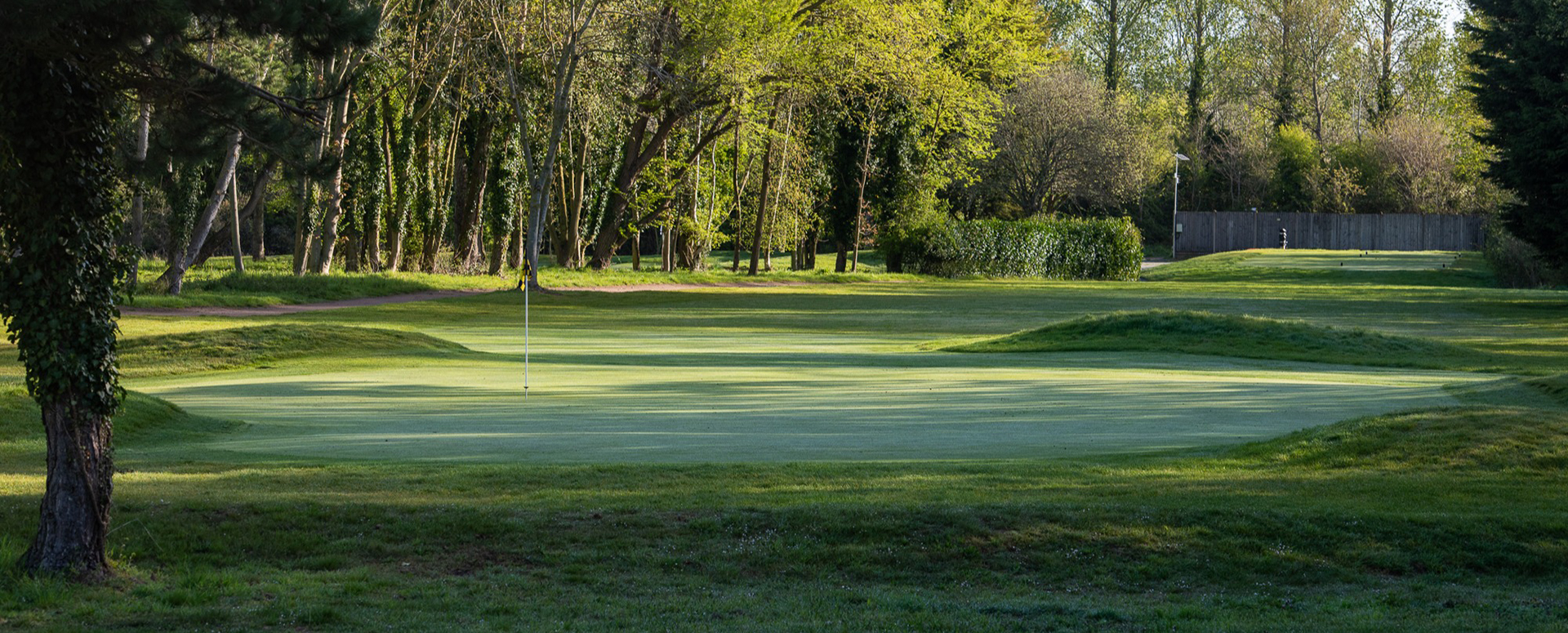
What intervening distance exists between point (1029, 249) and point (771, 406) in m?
48.3

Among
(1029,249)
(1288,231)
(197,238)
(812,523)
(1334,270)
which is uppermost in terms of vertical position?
(1288,231)

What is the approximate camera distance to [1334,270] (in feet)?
191

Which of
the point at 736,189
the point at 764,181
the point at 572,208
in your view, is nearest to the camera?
the point at 572,208

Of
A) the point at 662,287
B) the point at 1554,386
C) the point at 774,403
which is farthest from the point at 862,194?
the point at 774,403

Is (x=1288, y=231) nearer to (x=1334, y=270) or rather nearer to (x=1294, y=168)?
(x=1294, y=168)

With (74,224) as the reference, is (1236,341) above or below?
below

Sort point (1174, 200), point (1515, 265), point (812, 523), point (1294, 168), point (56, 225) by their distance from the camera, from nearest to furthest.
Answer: point (56, 225)
point (812, 523)
point (1515, 265)
point (1174, 200)
point (1294, 168)

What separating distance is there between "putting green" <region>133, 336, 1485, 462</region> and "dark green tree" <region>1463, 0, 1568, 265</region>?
19.0 meters

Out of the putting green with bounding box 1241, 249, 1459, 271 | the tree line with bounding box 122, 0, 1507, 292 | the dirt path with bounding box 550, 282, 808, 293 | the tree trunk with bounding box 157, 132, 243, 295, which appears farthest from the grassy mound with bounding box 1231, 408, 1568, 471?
the putting green with bounding box 1241, 249, 1459, 271

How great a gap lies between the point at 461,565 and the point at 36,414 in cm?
719

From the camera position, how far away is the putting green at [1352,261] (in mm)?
59438

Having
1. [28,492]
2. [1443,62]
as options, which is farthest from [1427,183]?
[28,492]

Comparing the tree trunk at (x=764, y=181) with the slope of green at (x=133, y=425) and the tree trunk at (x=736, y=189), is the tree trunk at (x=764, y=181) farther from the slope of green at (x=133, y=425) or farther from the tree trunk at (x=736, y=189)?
the slope of green at (x=133, y=425)

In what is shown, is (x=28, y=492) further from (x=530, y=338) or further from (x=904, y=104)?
(x=904, y=104)
